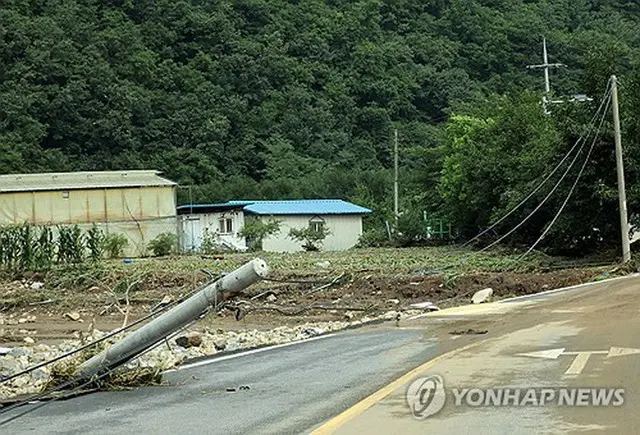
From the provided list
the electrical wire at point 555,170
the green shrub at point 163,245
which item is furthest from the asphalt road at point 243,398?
the green shrub at point 163,245

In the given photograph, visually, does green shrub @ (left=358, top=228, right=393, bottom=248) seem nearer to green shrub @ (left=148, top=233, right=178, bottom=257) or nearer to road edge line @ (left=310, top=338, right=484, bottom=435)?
green shrub @ (left=148, top=233, right=178, bottom=257)

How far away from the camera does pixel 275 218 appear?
6444 centimetres

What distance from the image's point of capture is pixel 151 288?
116ft

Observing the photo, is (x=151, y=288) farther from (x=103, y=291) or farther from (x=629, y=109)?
(x=629, y=109)

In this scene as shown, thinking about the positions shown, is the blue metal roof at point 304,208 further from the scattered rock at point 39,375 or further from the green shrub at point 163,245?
the scattered rock at point 39,375

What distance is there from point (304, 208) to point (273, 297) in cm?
3652

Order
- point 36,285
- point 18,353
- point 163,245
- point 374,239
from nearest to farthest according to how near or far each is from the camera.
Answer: point 18,353, point 36,285, point 163,245, point 374,239

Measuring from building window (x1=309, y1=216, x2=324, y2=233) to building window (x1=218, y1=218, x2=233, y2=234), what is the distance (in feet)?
15.8

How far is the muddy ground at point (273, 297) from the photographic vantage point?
2670 cm

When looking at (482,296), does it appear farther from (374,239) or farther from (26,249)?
(374,239)

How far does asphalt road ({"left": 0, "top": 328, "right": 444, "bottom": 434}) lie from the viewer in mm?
9617

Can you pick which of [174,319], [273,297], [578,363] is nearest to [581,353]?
[578,363]

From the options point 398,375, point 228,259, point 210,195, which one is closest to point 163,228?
point 228,259

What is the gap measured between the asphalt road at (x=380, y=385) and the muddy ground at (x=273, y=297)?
9607mm
